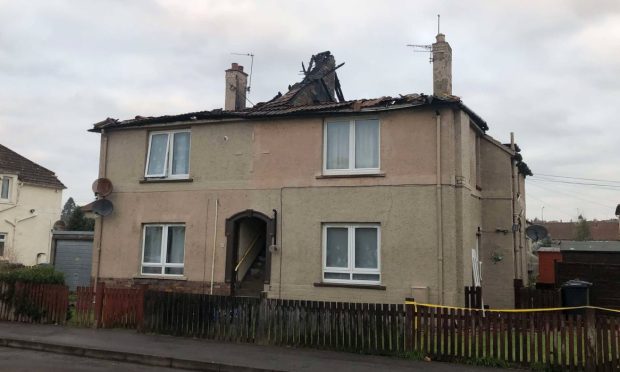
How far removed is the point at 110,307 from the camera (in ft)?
42.2

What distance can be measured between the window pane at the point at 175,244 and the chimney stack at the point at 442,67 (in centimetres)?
804

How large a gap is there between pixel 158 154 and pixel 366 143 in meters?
6.37

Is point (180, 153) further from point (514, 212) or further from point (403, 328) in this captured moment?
point (514, 212)

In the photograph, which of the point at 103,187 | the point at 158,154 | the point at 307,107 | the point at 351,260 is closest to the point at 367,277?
the point at 351,260

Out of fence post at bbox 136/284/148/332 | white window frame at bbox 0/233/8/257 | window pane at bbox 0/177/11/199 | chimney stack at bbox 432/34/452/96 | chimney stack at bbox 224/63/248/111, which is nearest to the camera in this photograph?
fence post at bbox 136/284/148/332

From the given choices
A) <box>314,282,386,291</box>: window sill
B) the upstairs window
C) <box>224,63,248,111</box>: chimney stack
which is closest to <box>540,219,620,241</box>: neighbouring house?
<box>224,63,248,111</box>: chimney stack

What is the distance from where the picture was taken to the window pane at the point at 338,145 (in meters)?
13.7

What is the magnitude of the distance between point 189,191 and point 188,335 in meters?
4.58

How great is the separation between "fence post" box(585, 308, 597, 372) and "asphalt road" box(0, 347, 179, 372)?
23.0 ft

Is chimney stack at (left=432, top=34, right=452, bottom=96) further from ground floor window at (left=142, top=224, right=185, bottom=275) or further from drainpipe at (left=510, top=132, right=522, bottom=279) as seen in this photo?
ground floor window at (left=142, top=224, right=185, bottom=275)

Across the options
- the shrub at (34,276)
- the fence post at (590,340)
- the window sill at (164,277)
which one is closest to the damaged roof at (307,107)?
the window sill at (164,277)

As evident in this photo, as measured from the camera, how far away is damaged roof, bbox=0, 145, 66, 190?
112 feet

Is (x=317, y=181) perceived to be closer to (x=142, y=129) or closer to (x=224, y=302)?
(x=224, y=302)

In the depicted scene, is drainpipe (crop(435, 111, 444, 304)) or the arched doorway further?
the arched doorway
